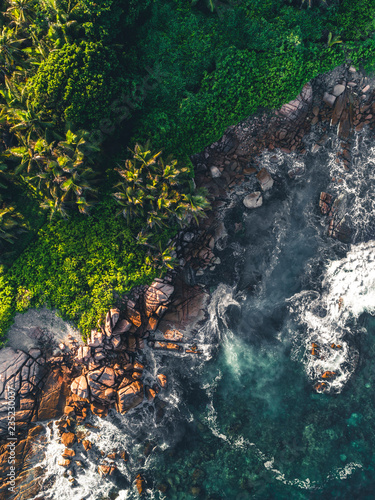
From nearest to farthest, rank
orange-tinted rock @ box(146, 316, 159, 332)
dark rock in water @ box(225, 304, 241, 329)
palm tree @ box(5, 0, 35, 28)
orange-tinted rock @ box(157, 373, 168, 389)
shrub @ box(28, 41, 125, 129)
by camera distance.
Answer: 1. shrub @ box(28, 41, 125, 129)
2. palm tree @ box(5, 0, 35, 28)
3. orange-tinted rock @ box(146, 316, 159, 332)
4. orange-tinted rock @ box(157, 373, 168, 389)
5. dark rock in water @ box(225, 304, 241, 329)

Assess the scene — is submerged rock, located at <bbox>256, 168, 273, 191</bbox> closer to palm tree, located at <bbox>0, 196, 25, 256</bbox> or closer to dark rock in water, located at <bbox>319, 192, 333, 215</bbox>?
dark rock in water, located at <bbox>319, 192, 333, 215</bbox>

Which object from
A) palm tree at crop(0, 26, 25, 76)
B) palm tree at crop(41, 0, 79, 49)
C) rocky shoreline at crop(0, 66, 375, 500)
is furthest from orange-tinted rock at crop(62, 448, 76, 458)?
palm tree at crop(41, 0, 79, 49)

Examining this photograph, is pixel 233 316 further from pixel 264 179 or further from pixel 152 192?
pixel 152 192

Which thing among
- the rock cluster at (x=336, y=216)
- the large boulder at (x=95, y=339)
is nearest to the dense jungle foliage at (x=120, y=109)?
the large boulder at (x=95, y=339)

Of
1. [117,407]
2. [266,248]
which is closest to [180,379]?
[117,407]

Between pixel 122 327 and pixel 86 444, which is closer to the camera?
pixel 122 327

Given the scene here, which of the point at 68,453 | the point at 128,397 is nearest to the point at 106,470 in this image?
the point at 68,453
